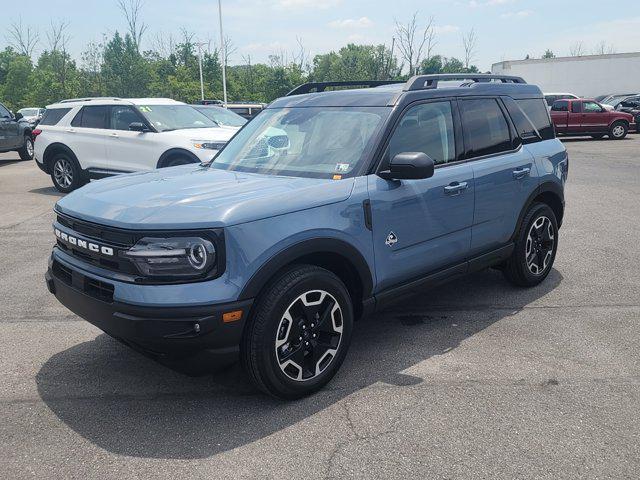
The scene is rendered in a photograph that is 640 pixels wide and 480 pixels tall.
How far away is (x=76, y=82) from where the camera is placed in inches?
1678

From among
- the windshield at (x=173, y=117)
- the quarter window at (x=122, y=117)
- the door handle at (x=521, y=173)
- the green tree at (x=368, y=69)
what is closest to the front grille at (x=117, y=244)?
the door handle at (x=521, y=173)

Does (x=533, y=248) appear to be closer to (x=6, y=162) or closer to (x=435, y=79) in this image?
(x=435, y=79)

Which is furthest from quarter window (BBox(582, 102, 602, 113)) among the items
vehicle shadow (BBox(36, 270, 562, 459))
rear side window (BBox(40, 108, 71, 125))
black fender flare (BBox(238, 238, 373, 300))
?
black fender flare (BBox(238, 238, 373, 300))

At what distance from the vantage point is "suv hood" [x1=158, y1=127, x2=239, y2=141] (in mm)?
10086

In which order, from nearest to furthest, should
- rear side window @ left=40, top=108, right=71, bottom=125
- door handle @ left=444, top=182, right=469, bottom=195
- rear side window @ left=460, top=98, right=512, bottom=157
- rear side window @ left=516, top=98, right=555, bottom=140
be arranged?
door handle @ left=444, top=182, right=469, bottom=195
rear side window @ left=460, top=98, right=512, bottom=157
rear side window @ left=516, top=98, right=555, bottom=140
rear side window @ left=40, top=108, right=71, bottom=125

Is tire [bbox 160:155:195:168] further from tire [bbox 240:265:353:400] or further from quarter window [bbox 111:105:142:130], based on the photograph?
tire [bbox 240:265:353:400]

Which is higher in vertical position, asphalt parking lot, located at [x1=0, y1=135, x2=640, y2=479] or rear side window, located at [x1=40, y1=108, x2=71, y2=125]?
rear side window, located at [x1=40, y1=108, x2=71, y2=125]

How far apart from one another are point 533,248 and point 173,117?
25.2 ft

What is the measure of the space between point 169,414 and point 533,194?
3.54 meters

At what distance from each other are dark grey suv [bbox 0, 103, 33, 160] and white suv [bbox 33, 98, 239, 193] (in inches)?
237

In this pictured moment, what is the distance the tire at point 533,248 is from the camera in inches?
201

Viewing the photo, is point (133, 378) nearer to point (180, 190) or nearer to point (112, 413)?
point (112, 413)

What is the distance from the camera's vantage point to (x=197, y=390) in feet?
11.7

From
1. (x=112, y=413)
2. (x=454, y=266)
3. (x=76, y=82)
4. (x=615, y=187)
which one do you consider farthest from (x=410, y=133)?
(x=76, y=82)
